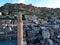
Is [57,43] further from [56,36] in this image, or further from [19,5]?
[19,5]

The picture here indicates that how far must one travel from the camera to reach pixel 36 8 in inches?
1141

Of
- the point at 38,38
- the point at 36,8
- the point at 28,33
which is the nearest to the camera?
the point at 38,38

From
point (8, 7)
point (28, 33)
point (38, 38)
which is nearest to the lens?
point (38, 38)

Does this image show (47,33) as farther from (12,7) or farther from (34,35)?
(12,7)

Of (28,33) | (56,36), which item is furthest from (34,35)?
(56,36)

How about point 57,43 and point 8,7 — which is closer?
point 57,43

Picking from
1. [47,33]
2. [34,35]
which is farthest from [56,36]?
[34,35]

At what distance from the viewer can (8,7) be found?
24.8m

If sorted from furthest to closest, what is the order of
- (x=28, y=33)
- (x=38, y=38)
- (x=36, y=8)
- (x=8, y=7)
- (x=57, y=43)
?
1. (x=36, y=8)
2. (x=8, y=7)
3. (x=28, y=33)
4. (x=38, y=38)
5. (x=57, y=43)

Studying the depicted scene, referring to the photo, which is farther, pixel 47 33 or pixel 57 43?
pixel 47 33

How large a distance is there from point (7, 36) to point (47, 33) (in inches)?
73.0

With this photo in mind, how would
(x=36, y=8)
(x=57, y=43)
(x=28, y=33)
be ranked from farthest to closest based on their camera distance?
(x=36, y=8) < (x=28, y=33) < (x=57, y=43)

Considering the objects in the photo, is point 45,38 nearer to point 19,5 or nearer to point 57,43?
point 57,43

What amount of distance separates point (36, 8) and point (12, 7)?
17.0ft
